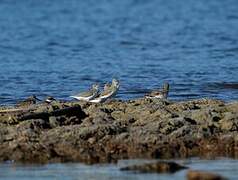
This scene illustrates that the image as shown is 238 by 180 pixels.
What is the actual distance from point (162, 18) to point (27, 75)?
885 inches

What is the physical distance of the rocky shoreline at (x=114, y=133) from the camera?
11781 mm

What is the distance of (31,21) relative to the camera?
4278 cm

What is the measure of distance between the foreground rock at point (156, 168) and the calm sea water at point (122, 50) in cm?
643

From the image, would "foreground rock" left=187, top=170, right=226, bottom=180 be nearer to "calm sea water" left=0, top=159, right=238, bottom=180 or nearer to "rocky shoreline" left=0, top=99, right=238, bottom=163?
"calm sea water" left=0, top=159, right=238, bottom=180

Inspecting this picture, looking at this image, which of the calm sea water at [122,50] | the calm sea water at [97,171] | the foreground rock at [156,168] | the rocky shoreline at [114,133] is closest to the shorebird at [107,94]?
the rocky shoreline at [114,133]

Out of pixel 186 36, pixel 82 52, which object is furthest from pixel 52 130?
pixel 186 36

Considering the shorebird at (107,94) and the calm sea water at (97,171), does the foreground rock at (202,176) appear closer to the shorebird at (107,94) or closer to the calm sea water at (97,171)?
the calm sea water at (97,171)

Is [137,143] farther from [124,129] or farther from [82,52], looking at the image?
[82,52]

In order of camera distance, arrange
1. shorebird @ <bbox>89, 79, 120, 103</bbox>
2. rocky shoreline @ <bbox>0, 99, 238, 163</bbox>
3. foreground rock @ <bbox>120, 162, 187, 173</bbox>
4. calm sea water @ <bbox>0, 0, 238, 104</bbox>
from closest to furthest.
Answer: foreground rock @ <bbox>120, 162, 187, 173</bbox> → rocky shoreline @ <bbox>0, 99, 238, 163</bbox> → shorebird @ <bbox>89, 79, 120, 103</bbox> → calm sea water @ <bbox>0, 0, 238, 104</bbox>

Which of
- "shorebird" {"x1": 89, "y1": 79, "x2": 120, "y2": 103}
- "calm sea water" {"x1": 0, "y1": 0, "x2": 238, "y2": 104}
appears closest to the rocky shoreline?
"shorebird" {"x1": 89, "y1": 79, "x2": 120, "y2": 103}

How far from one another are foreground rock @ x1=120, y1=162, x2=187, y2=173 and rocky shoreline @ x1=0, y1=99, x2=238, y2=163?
70 cm

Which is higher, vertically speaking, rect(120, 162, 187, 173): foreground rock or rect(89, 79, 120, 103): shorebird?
rect(89, 79, 120, 103): shorebird

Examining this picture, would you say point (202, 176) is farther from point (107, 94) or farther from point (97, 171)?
point (107, 94)

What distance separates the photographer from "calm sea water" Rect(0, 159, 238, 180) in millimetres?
10617
